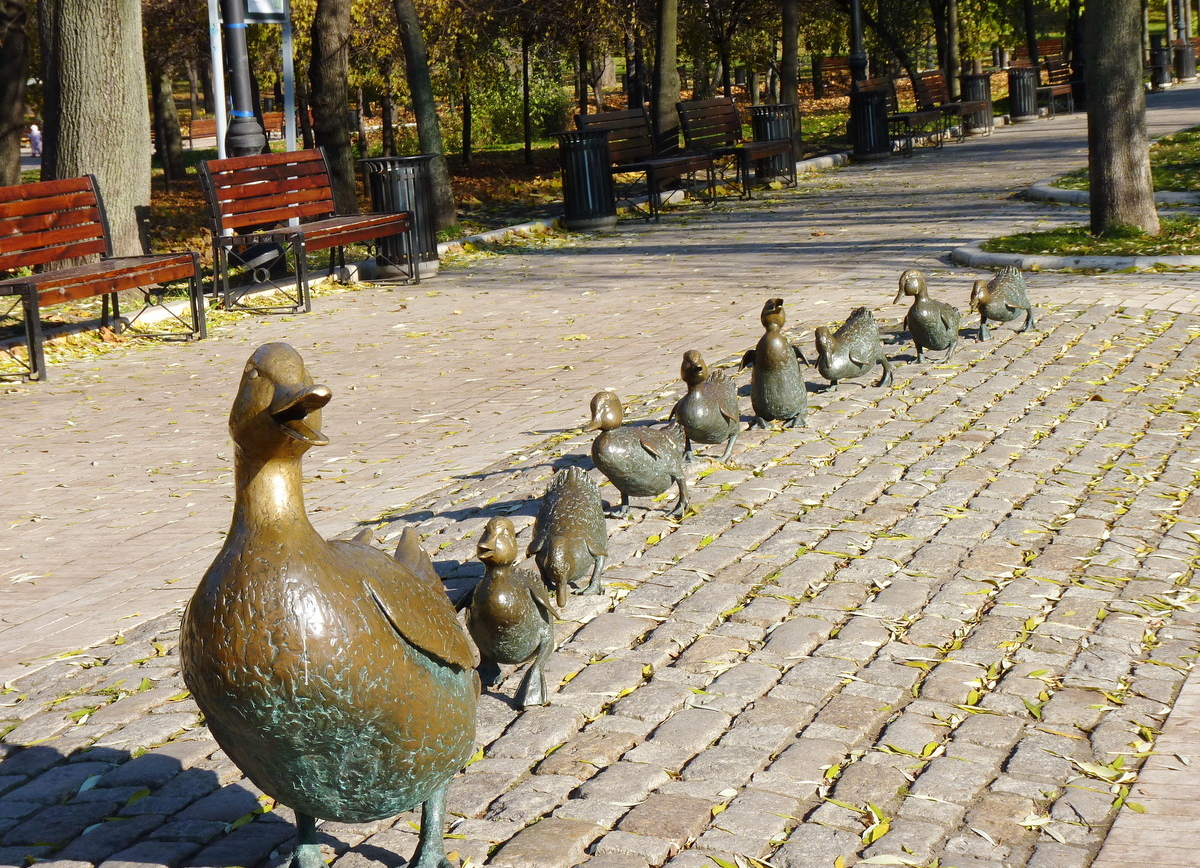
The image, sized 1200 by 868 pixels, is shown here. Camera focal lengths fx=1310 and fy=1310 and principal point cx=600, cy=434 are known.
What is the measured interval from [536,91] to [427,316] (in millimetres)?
18257

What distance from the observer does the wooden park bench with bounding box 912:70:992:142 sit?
86.6 ft

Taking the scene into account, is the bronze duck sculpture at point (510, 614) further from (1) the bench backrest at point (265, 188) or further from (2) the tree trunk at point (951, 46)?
(2) the tree trunk at point (951, 46)

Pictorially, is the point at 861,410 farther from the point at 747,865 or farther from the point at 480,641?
the point at 747,865

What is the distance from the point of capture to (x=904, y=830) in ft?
11.9

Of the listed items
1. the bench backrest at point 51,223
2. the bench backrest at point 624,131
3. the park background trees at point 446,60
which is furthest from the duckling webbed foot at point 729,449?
the bench backrest at point 624,131

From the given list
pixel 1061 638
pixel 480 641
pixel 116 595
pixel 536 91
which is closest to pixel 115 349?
pixel 116 595

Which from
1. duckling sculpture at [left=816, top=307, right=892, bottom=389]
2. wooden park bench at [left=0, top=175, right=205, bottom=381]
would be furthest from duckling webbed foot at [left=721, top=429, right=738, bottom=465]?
wooden park bench at [left=0, top=175, right=205, bottom=381]

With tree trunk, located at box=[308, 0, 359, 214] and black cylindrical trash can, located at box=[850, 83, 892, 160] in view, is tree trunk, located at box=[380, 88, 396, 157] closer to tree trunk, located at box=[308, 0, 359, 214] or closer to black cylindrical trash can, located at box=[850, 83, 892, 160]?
black cylindrical trash can, located at box=[850, 83, 892, 160]

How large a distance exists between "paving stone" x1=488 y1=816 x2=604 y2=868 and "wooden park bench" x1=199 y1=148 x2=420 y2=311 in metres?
9.50

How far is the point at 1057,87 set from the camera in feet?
102

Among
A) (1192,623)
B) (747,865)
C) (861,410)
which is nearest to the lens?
(747,865)

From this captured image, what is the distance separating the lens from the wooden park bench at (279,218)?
12.6 m

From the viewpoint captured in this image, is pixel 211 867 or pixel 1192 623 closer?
pixel 211 867

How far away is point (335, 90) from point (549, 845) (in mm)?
13999
